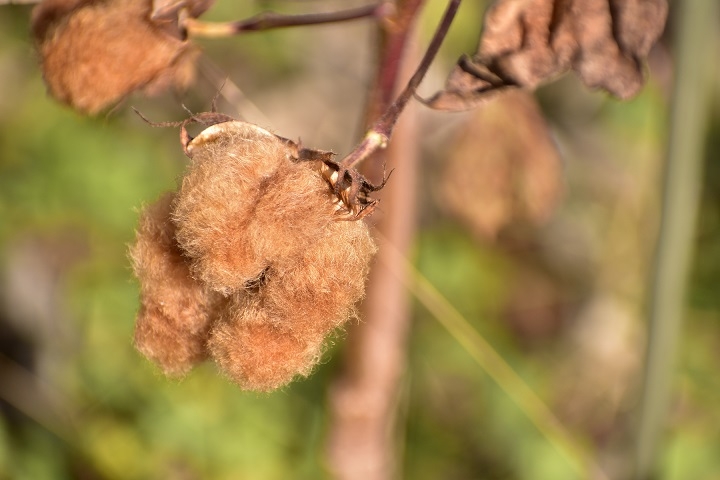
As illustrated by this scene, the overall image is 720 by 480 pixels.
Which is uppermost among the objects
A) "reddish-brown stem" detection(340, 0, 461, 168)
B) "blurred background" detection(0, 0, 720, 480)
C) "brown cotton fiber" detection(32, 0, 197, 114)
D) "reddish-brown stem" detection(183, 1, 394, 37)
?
"reddish-brown stem" detection(340, 0, 461, 168)

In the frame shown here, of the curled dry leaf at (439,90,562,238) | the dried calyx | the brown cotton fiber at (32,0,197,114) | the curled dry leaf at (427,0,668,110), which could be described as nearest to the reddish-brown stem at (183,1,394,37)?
the brown cotton fiber at (32,0,197,114)

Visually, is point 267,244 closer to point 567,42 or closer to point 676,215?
point 567,42

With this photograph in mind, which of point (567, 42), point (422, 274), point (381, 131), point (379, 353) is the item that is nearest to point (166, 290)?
point (381, 131)

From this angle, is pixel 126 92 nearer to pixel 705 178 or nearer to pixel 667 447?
pixel 667 447

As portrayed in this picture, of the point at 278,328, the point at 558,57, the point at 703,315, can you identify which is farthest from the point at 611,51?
the point at 703,315

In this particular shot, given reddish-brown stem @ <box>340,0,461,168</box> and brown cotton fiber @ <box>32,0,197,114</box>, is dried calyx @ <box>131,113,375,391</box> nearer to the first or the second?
reddish-brown stem @ <box>340,0,461,168</box>

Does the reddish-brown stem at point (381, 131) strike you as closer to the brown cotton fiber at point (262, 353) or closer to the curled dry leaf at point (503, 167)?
the brown cotton fiber at point (262, 353)
